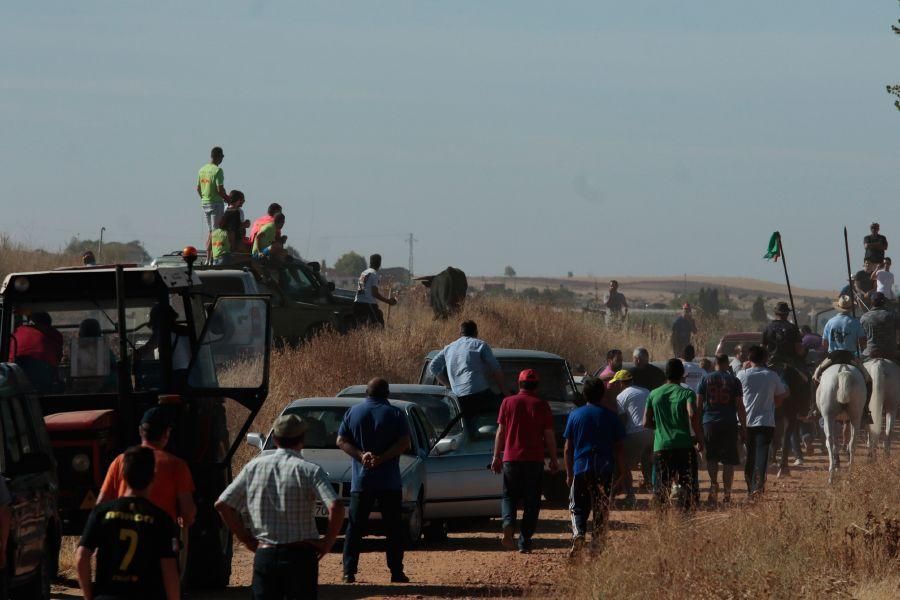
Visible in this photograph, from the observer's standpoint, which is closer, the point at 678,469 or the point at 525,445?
the point at 525,445

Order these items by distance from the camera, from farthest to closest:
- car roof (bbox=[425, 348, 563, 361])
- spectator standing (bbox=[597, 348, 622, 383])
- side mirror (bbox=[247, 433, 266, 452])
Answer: spectator standing (bbox=[597, 348, 622, 383]) → car roof (bbox=[425, 348, 563, 361]) → side mirror (bbox=[247, 433, 266, 452])

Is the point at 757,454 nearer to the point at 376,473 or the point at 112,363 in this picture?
the point at 376,473

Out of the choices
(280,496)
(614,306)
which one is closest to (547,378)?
(280,496)

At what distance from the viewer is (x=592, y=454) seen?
50.2 ft

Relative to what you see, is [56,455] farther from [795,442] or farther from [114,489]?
[795,442]

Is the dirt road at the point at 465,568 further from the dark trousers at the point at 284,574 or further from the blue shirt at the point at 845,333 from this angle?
the blue shirt at the point at 845,333

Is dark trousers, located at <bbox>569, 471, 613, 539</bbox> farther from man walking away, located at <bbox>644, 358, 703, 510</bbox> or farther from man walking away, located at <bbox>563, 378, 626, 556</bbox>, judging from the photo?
man walking away, located at <bbox>644, 358, 703, 510</bbox>

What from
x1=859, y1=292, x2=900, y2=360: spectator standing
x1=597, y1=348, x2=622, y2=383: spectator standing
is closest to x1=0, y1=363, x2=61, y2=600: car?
x1=597, y1=348, x2=622, y2=383: spectator standing

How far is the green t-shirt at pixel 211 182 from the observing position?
2862 centimetres

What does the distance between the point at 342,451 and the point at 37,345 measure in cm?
418

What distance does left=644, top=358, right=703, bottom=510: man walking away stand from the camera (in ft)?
55.4

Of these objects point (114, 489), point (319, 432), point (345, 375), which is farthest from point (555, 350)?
point (114, 489)

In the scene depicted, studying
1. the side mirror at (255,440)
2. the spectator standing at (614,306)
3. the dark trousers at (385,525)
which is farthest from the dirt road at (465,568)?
the spectator standing at (614,306)

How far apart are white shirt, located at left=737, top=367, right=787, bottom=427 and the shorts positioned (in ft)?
2.97
